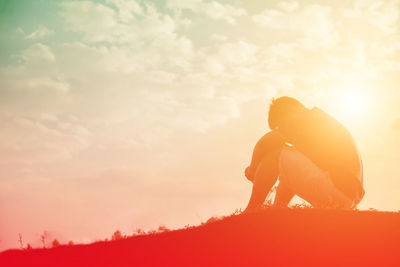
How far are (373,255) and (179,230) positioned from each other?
2.44 meters

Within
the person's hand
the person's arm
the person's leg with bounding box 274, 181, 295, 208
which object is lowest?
the person's leg with bounding box 274, 181, 295, 208

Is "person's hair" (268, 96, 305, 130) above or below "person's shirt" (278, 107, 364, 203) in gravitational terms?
above

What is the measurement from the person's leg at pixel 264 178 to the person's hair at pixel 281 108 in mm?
522

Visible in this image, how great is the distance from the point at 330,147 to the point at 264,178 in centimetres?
101

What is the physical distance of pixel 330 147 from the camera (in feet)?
22.5

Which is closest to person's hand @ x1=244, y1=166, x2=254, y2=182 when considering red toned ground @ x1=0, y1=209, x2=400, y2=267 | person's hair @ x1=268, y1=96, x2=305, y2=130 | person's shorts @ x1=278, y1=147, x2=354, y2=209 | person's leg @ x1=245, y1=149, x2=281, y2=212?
person's leg @ x1=245, y1=149, x2=281, y2=212

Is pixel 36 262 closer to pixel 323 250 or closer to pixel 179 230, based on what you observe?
pixel 179 230

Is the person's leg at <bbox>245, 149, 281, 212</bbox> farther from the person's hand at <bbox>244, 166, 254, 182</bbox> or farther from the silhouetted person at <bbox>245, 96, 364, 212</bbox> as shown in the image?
the person's hand at <bbox>244, 166, 254, 182</bbox>

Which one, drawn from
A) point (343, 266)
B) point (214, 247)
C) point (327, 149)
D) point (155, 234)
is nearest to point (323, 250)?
point (343, 266)

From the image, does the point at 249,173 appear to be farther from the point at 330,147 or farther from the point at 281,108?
the point at 330,147

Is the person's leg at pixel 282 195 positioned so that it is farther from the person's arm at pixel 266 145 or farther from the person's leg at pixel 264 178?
the person's arm at pixel 266 145

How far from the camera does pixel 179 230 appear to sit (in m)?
6.57

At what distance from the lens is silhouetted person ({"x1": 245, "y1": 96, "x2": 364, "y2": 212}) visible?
6812 mm

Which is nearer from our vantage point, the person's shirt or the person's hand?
the person's shirt
